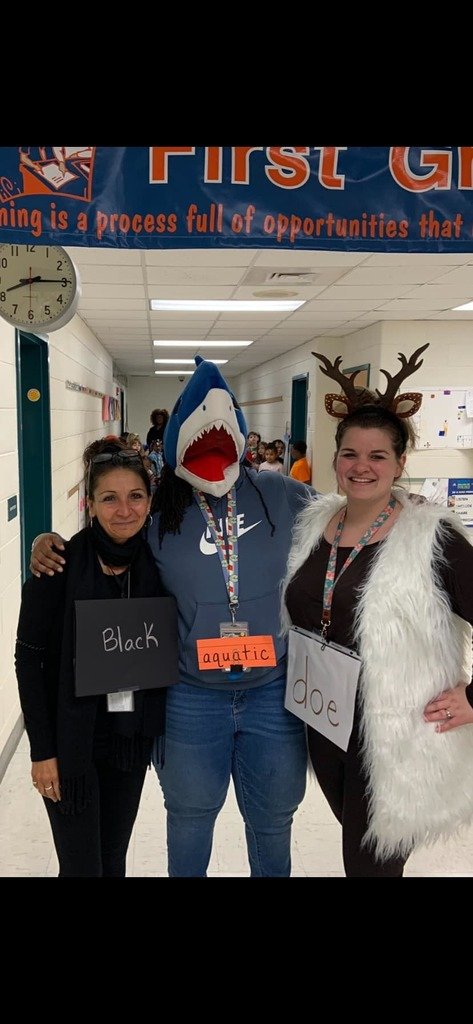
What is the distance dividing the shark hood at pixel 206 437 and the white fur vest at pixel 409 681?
1.48ft

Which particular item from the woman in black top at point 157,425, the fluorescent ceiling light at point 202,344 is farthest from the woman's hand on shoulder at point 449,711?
the fluorescent ceiling light at point 202,344

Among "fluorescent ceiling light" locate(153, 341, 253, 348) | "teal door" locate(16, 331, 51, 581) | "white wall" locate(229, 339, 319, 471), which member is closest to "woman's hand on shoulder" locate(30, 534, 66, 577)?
"teal door" locate(16, 331, 51, 581)

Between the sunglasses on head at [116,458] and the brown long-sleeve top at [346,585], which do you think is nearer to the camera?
the brown long-sleeve top at [346,585]

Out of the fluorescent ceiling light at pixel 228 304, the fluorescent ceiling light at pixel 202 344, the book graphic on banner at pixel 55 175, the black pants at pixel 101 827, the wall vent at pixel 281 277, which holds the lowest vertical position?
the black pants at pixel 101 827

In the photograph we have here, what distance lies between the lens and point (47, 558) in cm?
152

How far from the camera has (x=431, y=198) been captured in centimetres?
169

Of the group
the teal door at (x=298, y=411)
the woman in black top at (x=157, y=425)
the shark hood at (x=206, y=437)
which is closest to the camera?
the shark hood at (x=206, y=437)

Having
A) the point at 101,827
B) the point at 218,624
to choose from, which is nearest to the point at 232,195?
the point at 218,624

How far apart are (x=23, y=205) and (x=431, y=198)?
106 centimetres

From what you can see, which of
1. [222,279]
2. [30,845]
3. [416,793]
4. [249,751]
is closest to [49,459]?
[222,279]

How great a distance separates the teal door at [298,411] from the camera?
33.4 ft

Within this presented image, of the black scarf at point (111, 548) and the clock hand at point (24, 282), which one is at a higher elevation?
the clock hand at point (24, 282)

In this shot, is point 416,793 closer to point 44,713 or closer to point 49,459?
point 44,713

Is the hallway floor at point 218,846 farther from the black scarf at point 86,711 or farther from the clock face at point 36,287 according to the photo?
the clock face at point 36,287
